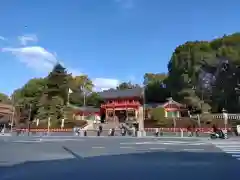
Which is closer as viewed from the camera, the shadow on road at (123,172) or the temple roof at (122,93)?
the shadow on road at (123,172)

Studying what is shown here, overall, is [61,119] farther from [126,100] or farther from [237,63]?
[237,63]

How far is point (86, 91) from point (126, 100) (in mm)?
19041

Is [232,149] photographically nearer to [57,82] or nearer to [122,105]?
[122,105]

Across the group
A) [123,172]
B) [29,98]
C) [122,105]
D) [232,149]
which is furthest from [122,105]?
[123,172]

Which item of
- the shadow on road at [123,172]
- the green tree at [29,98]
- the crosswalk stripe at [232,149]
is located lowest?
the shadow on road at [123,172]

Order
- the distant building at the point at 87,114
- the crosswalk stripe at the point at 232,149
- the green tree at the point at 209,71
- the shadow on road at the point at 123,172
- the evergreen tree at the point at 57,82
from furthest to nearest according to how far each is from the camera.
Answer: the distant building at the point at 87,114 → the evergreen tree at the point at 57,82 → the green tree at the point at 209,71 → the crosswalk stripe at the point at 232,149 → the shadow on road at the point at 123,172

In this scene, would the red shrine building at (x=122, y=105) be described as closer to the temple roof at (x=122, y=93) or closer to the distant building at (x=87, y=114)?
the temple roof at (x=122, y=93)

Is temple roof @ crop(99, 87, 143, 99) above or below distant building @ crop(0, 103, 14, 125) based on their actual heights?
above

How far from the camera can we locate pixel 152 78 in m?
80.4

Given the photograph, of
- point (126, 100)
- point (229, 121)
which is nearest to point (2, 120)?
point (126, 100)

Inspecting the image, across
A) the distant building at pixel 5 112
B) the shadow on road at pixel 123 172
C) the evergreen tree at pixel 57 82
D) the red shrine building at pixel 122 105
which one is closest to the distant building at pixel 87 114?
the red shrine building at pixel 122 105

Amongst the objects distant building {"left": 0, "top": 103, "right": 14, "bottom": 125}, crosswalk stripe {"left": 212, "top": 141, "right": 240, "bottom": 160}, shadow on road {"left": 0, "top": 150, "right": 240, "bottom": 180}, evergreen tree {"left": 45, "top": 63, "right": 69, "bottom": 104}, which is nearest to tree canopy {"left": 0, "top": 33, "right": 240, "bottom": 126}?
evergreen tree {"left": 45, "top": 63, "right": 69, "bottom": 104}

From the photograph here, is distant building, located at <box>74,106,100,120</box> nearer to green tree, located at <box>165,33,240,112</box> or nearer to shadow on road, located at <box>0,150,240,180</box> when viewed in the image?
green tree, located at <box>165,33,240,112</box>

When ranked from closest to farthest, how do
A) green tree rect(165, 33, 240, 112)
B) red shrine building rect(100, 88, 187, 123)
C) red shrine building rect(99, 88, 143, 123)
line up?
1. green tree rect(165, 33, 240, 112)
2. red shrine building rect(100, 88, 187, 123)
3. red shrine building rect(99, 88, 143, 123)
